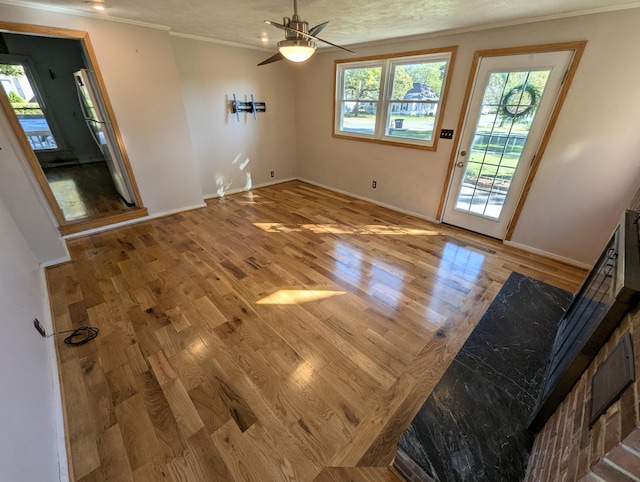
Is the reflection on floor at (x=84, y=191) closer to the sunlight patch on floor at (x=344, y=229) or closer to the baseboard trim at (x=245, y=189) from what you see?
the baseboard trim at (x=245, y=189)

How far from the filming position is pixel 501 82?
293 centimetres

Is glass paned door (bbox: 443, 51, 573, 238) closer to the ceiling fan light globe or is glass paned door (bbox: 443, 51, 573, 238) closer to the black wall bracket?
the ceiling fan light globe

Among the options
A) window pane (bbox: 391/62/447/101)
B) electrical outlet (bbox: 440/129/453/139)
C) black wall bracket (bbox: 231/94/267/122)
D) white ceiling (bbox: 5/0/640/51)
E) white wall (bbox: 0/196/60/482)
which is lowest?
white wall (bbox: 0/196/60/482)

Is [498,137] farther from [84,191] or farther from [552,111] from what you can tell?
[84,191]

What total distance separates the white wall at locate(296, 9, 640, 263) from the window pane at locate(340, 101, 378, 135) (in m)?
0.68

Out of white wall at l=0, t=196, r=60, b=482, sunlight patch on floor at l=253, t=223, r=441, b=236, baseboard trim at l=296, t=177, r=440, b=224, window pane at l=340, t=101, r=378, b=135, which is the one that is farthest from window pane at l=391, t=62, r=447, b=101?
white wall at l=0, t=196, r=60, b=482

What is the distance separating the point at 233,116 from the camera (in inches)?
179

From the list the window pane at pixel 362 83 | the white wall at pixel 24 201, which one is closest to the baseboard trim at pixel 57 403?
the white wall at pixel 24 201

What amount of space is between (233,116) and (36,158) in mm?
2606

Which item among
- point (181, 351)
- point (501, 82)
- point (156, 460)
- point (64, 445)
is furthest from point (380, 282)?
point (501, 82)

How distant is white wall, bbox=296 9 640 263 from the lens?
7.66ft

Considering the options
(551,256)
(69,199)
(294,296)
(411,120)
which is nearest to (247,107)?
(411,120)

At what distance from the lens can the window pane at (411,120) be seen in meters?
3.64

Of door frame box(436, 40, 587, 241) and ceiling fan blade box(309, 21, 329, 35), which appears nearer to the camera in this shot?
ceiling fan blade box(309, 21, 329, 35)
